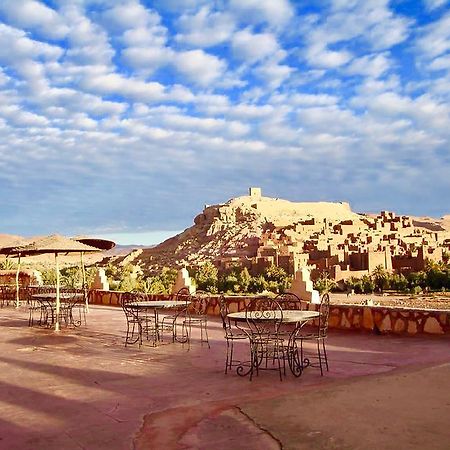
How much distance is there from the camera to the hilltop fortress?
145 ft

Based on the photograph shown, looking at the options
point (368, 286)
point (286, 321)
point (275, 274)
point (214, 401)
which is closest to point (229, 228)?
point (275, 274)

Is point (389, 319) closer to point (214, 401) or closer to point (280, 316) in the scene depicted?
point (280, 316)

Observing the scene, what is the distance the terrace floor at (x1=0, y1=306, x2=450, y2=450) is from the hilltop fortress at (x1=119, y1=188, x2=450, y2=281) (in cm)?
3465

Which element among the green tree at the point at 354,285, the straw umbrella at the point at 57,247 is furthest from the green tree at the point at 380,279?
the straw umbrella at the point at 57,247

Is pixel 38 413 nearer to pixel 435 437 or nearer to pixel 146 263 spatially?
pixel 435 437

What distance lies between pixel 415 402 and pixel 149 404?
2.24 m

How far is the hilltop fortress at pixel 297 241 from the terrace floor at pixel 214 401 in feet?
114

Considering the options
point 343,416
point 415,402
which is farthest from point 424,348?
point 343,416

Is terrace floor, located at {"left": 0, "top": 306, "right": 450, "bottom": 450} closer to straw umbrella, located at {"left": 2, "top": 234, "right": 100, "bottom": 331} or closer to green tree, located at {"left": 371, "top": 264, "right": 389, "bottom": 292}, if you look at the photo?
straw umbrella, located at {"left": 2, "top": 234, "right": 100, "bottom": 331}

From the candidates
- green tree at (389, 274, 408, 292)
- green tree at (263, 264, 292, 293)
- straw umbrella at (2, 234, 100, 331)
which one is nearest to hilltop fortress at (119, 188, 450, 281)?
green tree at (263, 264, 292, 293)

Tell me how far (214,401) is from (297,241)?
190ft

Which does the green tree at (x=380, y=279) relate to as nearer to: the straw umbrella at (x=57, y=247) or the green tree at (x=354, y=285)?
the green tree at (x=354, y=285)

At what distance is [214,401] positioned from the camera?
4.92 metres

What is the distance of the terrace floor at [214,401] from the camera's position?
3.85 meters
